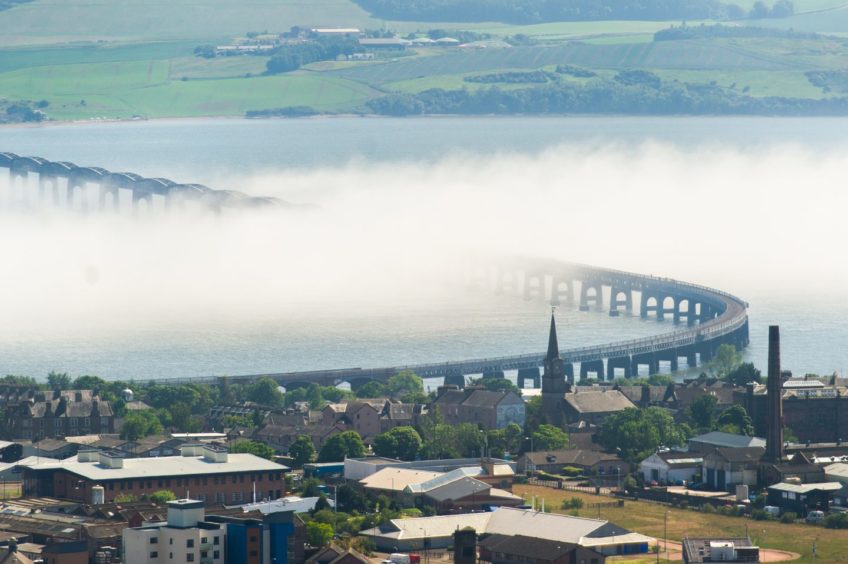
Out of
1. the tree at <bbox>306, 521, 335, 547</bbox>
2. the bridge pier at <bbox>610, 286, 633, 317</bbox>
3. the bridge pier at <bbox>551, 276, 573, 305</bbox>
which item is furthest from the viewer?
the bridge pier at <bbox>551, 276, 573, 305</bbox>

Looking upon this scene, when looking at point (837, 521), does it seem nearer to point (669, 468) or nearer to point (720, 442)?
point (669, 468)

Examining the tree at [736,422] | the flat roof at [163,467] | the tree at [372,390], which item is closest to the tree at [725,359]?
the tree at [372,390]

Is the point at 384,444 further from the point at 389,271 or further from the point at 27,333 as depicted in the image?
the point at 389,271

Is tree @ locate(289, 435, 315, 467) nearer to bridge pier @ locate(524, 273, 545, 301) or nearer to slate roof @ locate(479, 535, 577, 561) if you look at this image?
slate roof @ locate(479, 535, 577, 561)

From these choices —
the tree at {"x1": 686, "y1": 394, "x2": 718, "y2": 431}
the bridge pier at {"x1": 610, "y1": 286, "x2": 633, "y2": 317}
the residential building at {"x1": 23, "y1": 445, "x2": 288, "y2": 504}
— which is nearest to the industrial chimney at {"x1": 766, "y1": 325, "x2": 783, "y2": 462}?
the tree at {"x1": 686, "y1": 394, "x2": 718, "y2": 431}

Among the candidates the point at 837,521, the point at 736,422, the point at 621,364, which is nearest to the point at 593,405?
the point at 736,422

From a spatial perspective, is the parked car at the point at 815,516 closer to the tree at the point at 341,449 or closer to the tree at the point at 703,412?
the tree at the point at 341,449
